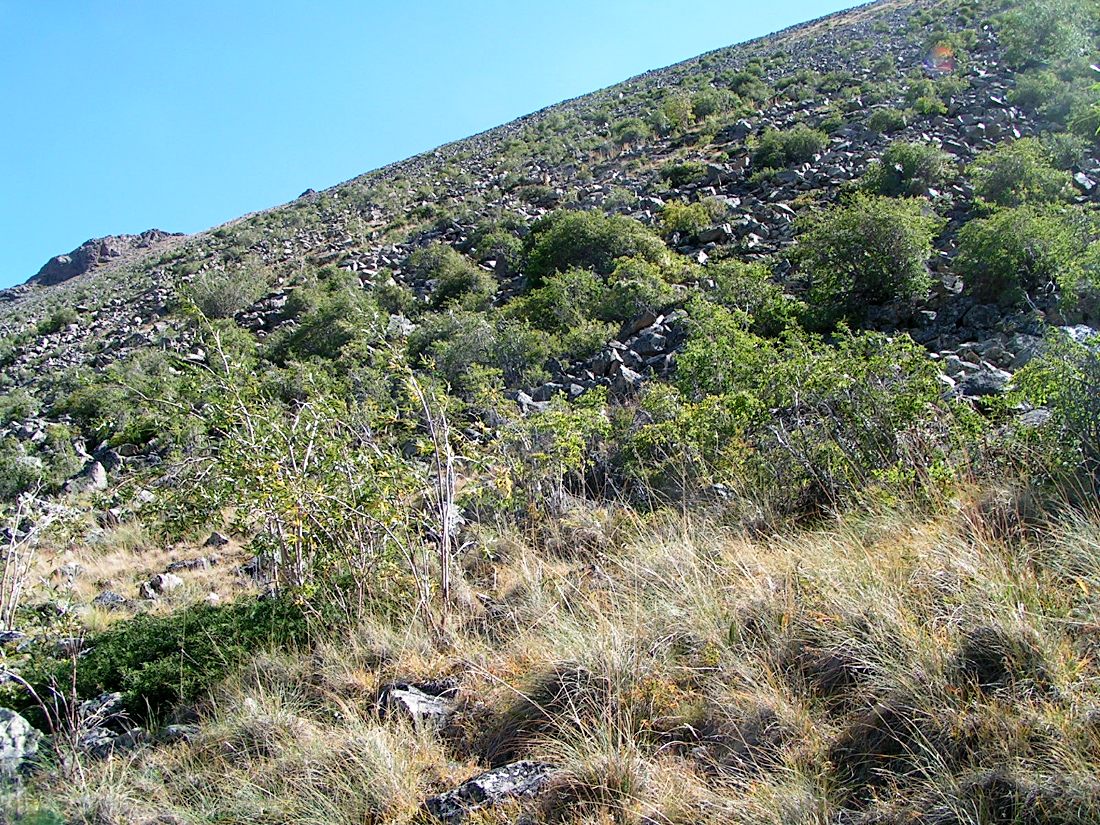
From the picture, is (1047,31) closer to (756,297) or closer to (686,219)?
(686,219)

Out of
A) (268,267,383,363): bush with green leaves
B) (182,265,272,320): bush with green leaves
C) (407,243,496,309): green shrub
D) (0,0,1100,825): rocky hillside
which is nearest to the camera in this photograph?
(0,0,1100,825): rocky hillside

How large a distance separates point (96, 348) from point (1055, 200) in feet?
75.8

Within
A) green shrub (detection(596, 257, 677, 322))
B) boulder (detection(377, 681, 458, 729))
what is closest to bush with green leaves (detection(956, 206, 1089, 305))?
green shrub (detection(596, 257, 677, 322))

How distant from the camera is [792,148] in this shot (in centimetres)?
1697

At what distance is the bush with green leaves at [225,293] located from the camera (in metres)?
19.0

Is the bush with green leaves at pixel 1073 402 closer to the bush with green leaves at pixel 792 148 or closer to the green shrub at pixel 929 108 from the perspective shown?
the bush with green leaves at pixel 792 148

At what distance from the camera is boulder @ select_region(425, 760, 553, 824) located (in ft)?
8.44

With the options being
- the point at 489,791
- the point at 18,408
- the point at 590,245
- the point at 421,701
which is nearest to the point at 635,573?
the point at 421,701

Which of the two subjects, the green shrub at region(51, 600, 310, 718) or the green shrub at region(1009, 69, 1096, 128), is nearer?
the green shrub at region(51, 600, 310, 718)

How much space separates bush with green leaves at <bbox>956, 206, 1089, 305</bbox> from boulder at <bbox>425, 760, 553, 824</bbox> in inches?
352

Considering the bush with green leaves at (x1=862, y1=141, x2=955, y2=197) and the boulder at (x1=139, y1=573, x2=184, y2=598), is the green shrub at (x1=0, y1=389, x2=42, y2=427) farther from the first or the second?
the bush with green leaves at (x1=862, y1=141, x2=955, y2=197)

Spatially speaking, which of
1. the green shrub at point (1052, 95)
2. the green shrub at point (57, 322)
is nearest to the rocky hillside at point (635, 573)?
the green shrub at point (1052, 95)

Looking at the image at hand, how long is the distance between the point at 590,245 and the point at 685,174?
17.9 feet

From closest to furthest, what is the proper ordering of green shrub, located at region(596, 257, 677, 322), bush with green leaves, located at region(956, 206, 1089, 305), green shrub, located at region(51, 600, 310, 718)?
green shrub, located at region(51, 600, 310, 718), bush with green leaves, located at region(956, 206, 1089, 305), green shrub, located at region(596, 257, 677, 322)
